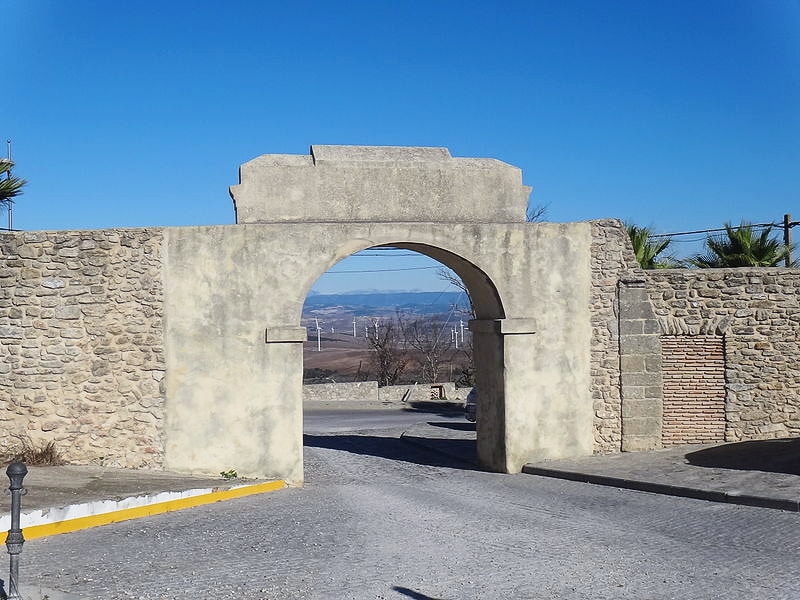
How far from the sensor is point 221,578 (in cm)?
719

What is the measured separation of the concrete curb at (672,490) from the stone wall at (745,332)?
3.03 m

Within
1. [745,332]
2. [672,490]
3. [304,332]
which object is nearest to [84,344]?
[304,332]

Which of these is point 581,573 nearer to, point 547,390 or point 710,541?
point 710,541

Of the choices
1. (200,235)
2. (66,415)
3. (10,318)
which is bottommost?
(66,415)

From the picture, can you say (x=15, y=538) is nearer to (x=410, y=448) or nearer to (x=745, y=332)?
(x=745, y=332)

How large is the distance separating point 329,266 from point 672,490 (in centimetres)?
559

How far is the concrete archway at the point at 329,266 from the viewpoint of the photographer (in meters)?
12.6

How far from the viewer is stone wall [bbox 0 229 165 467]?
12.1 m

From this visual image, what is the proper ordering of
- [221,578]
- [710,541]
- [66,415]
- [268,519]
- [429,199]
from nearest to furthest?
[221,578] → [710,541] → [268,519] → [66,415] → [429,199]

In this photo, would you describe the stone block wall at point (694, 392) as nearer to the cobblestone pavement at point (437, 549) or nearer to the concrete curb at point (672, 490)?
the concrete curb at point (672, 490)

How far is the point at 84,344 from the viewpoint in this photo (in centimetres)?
1225

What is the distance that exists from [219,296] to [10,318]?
2776mm

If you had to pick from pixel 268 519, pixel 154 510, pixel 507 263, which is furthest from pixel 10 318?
pixel 507 263

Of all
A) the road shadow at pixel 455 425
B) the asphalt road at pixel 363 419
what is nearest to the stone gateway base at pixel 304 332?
the road shadow at pixel 455 425
